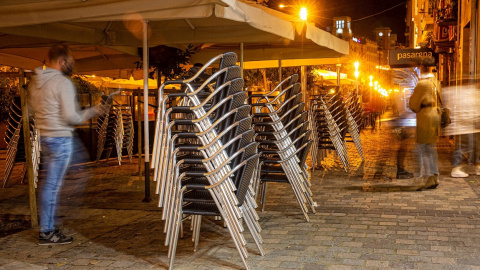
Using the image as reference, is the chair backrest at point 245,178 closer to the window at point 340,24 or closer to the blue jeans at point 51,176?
the blue jeans at point 51,176

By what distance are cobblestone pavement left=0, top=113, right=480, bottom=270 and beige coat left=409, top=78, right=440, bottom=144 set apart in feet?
2.70

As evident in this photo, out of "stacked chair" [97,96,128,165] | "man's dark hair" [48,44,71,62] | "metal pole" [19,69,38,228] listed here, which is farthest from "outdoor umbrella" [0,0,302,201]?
"stacked chair" [97,96,128,165]

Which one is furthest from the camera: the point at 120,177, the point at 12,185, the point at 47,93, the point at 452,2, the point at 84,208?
the point at 452,2

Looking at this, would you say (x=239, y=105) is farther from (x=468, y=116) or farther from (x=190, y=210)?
(x=468, y=116)

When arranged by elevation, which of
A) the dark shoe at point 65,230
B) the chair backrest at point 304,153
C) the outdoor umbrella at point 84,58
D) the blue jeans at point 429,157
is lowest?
the dark shoe at point 65,230

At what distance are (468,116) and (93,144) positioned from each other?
27.5 ft

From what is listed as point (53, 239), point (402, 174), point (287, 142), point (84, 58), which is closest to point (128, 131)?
point (84, 58)

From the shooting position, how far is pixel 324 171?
1102 centimetres

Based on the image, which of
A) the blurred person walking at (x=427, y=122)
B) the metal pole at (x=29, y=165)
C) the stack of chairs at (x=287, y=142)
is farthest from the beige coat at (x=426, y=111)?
the metal pole at (x=29, y=165)

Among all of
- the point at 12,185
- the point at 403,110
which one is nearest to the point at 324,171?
the point at 403,110

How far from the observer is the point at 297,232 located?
19.1 feet

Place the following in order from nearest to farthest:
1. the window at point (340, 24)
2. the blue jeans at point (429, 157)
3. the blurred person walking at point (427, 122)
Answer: the blue jeans at point (429, 157), the blurred person walking at point (427, 122), the window at point (340, 24)

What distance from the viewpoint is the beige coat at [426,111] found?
28.1 ft

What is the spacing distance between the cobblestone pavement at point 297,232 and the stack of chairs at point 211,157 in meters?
0.46
